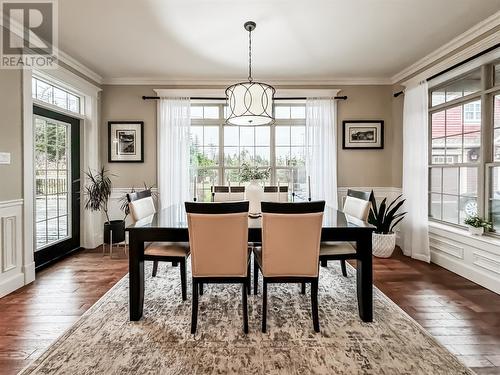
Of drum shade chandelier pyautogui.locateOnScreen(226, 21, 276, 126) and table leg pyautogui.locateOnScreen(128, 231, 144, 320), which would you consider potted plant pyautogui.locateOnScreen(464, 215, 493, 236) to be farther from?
table leg pyautogui.locateOnScreen(128, 231, 144, 320)

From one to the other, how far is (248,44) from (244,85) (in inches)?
34.9

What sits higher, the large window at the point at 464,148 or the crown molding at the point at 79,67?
the crown molding at the point at 79,67

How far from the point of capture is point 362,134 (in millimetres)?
4523

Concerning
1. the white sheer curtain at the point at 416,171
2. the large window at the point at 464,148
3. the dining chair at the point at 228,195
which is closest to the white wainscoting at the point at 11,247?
the dining chair at the point at 228,195

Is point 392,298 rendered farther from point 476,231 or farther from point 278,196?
point 278,196

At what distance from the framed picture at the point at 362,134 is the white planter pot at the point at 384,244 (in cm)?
150

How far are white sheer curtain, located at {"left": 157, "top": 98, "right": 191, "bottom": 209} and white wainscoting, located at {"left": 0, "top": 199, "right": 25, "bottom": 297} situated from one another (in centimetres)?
184

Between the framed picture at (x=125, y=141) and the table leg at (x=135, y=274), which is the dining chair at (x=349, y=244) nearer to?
the table leg at (x=135, y=274)

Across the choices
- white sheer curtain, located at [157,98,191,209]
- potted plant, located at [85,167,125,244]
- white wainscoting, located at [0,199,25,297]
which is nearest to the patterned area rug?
white wainscoting, located at [0,199,25,297]

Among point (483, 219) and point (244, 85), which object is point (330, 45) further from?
point (483, 219)

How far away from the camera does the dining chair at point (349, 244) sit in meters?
2.36

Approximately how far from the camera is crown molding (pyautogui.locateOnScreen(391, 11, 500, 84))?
2732 mm

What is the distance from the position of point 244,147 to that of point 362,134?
190cm

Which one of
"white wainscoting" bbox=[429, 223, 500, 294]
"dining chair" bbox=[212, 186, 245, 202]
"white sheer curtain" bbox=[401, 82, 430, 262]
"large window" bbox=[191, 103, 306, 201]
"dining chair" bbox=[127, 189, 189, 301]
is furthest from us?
"large window" bbox=[191, 103, 306, 201]
